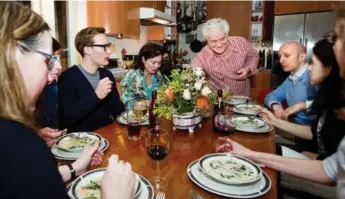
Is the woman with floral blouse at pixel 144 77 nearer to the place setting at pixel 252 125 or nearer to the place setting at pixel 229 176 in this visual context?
the place setting at pixel 252 125

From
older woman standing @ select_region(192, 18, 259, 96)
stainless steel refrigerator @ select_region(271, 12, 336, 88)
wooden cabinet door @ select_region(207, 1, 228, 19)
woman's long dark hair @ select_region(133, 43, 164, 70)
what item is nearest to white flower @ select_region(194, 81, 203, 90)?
woman's long dark hair @ select_region(133, 43, 164, 70)

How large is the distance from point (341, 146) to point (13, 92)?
3.32 feet

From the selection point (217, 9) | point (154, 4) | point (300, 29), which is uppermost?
point (217, 9)

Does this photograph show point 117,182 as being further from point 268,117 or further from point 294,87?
point 294,87

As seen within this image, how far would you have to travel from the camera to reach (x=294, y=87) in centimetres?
230

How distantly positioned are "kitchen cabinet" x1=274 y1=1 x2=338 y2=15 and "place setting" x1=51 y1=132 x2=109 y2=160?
4450mm

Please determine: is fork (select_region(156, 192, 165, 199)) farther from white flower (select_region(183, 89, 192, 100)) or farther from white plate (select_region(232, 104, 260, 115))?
white plate (select_region(232, 104, 260, 115))

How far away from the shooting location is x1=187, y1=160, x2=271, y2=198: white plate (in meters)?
0.83

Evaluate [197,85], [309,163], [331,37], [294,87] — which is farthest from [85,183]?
[294,87]

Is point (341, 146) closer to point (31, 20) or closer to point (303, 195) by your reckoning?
point (303, 195)

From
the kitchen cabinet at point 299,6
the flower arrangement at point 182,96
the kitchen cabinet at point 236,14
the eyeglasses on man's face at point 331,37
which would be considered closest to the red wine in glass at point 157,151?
the flower arrangement at point 182,96

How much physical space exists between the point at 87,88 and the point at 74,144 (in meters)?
0.75

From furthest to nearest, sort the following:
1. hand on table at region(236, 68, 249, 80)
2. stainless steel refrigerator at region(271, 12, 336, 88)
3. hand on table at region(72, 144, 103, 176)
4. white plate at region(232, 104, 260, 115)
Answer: stainless steel refrigerator at region(271, 12, 336, 88), hand on table at region(236, 68, 249, 80), white plate at region(232, 104, 260, 115), hand on table at region(72, 144, 103, 176)

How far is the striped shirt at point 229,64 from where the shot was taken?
2738mm
